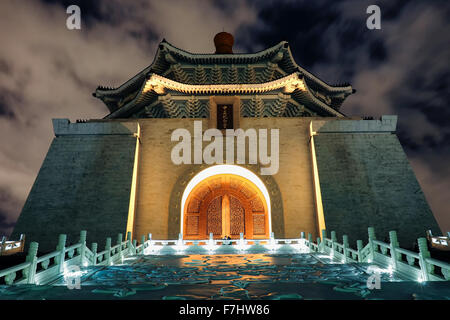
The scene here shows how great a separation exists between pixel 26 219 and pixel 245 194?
959cm

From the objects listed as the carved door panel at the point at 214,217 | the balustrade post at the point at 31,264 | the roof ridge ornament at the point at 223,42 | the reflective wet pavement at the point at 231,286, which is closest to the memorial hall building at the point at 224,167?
the carved door panel at the point at 214,217

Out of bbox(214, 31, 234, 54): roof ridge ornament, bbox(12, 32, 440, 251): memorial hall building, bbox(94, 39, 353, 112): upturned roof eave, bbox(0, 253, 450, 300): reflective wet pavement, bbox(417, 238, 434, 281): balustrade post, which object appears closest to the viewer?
bbox(0, 253, 450, 300): reflective wet pavement

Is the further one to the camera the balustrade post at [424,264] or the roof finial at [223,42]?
the roof finial at [223,42]

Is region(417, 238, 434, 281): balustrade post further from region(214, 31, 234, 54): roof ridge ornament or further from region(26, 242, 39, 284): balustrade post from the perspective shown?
region(214, 31, 234, 54): roof ridge ornament

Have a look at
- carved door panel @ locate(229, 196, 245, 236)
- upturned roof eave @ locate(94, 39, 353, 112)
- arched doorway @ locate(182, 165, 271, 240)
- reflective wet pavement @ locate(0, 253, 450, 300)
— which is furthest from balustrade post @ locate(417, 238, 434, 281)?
upturned roof eave @ locate(94, 39, 353, 112)

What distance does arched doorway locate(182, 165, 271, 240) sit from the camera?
14.3 metres

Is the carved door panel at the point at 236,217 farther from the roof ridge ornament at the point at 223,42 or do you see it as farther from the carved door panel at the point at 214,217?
the roof ridge ornament at the point at 223,42

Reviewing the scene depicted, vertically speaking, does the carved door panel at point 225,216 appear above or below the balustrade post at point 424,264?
above

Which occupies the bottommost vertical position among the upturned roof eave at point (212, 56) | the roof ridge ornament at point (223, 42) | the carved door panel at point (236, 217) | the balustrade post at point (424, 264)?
the balustrade post at point (424, 264)

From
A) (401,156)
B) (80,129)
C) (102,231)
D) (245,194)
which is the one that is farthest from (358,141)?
(80,129)

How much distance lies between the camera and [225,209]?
14.6 metres

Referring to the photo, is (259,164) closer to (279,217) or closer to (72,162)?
(279,217)

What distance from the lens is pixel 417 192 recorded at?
1253 centimetres

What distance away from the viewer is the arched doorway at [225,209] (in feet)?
46.8
